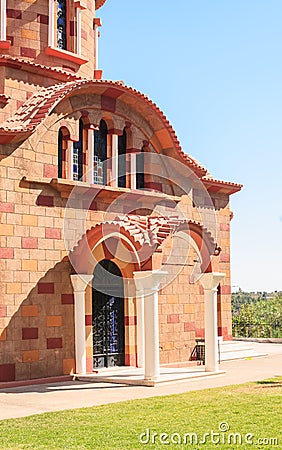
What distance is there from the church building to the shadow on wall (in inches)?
1.0

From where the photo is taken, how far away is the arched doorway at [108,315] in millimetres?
15992

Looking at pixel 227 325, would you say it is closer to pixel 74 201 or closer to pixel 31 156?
pixel 74 201

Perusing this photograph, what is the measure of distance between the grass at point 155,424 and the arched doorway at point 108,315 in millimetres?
4221

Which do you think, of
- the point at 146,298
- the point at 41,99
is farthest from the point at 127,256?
the point at 41,99

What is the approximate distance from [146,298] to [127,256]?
1999 millimetres

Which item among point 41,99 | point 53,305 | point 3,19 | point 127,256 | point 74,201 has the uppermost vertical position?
point 3,19

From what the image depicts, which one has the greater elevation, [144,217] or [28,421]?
[144,217]

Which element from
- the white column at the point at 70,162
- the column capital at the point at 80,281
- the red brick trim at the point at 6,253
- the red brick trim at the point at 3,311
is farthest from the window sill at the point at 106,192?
the red brick trim at the point at 3,311

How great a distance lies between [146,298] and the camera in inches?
564

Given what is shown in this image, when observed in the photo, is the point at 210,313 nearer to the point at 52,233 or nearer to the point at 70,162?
the point at 52,233

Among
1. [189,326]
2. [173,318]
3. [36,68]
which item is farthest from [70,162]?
[189,326]

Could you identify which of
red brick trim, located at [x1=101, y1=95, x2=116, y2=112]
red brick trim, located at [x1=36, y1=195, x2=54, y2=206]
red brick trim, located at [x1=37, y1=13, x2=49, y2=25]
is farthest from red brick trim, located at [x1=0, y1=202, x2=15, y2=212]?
red brick trim, located at [x1=37, y1=13, x2=49, y2=25]

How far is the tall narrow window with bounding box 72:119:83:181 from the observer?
1587cm

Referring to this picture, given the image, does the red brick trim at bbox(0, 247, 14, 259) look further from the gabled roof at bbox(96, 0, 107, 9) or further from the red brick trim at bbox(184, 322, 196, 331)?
the gabled roof at bbox(96, 0, 107, 9)
